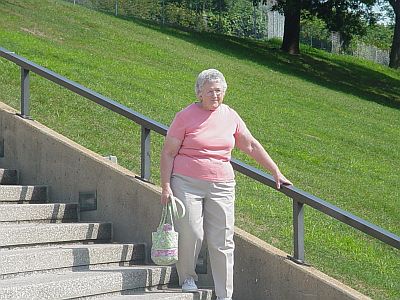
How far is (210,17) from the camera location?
42688mm

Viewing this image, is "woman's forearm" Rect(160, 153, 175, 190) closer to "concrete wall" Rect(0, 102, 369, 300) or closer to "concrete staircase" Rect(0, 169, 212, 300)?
"concrete staircase" Rect(0, 169, 212, 300)

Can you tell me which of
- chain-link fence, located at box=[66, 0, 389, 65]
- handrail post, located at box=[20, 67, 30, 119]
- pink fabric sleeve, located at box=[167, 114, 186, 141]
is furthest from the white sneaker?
chain-link fence, located at box=[66, 0, 389, 65]

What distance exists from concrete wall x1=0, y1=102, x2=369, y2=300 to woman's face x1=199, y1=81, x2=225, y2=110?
1255mm

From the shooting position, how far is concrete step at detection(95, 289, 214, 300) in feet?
20.6

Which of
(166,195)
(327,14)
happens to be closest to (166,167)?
(166,195)

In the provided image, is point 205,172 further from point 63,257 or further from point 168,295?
point 63,257

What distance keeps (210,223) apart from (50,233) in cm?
140

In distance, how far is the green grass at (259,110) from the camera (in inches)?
331

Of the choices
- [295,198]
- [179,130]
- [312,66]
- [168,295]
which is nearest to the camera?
[179,130]

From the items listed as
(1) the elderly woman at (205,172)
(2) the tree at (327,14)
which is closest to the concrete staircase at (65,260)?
(1) the elderly woman at (205,172)

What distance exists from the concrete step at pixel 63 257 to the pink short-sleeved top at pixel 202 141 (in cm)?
99

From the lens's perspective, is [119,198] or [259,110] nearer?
[119,198]

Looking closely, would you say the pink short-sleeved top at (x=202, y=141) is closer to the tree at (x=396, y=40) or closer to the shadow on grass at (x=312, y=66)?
the shadow on grass at (x=312, y=66)

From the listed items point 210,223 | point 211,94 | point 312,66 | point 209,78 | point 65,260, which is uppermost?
point 209,78
